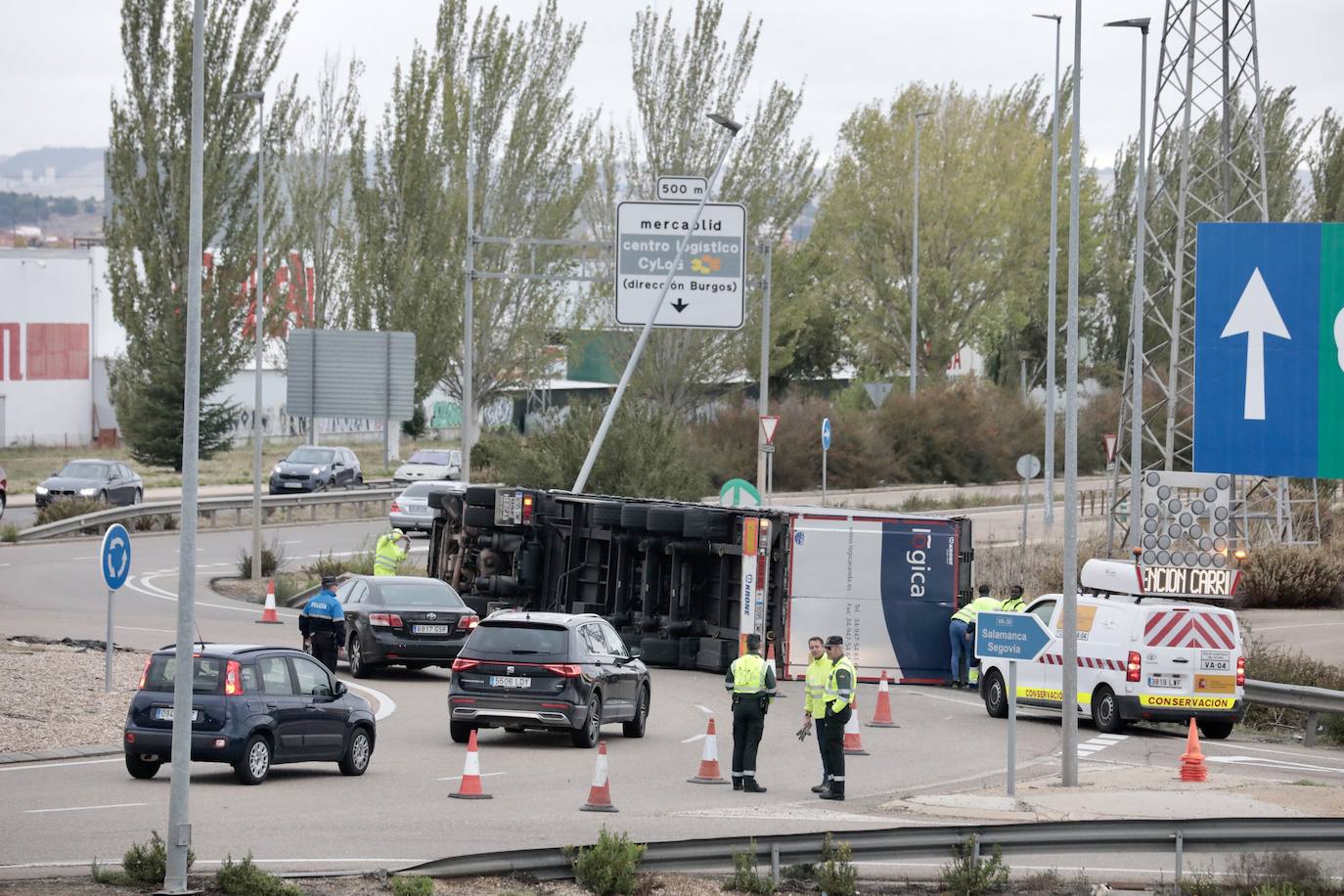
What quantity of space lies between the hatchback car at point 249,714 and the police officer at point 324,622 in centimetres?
646

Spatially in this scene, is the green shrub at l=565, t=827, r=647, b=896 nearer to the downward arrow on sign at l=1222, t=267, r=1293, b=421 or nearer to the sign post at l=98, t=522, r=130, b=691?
the downward arrow on sign at l=1222, t=267, r=1293, b=421

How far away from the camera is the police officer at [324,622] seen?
2467 centimetres

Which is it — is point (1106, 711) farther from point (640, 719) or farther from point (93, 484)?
point (93, 484)

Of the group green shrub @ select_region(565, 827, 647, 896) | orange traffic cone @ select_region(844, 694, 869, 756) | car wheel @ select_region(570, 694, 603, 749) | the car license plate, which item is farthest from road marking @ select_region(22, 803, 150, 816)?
orange traffic cone @ select_region(844, 694, 869, 756)

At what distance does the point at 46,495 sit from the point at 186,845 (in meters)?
40.5

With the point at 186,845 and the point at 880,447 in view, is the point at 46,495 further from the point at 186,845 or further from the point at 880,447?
the point at 186,845

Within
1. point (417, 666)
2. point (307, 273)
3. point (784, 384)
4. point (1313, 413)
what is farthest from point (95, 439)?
point (1313, 413)

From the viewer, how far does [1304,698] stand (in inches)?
926

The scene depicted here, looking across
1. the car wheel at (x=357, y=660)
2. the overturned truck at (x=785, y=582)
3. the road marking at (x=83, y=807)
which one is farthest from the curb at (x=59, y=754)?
the overturned truck at (x=785, y=582)

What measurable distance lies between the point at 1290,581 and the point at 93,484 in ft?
100

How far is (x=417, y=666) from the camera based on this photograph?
2700 cm

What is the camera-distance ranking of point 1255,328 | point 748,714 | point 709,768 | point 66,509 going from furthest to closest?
point 66,509 → point 1255,328 → point 709,768 → point 748,714

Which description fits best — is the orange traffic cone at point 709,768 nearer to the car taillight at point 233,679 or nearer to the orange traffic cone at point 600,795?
the orange traffic cone at point 600,795

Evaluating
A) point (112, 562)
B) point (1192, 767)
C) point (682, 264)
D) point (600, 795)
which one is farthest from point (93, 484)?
point (1192, 767)
